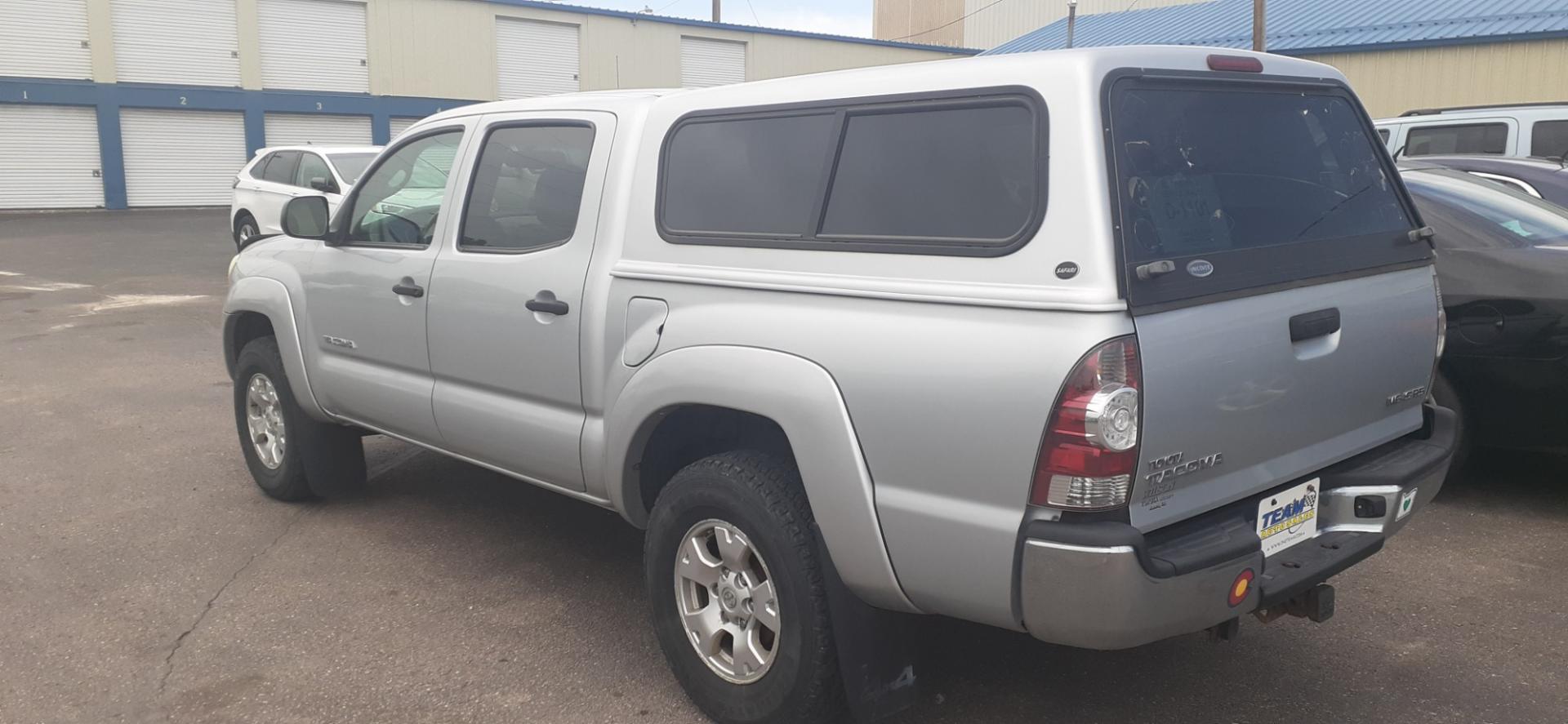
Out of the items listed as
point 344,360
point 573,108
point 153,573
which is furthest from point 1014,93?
point 153,573

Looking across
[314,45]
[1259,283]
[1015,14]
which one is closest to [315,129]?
Result: [314,45]

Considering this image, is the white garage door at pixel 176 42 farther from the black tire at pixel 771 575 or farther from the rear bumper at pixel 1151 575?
the rear bumper at pixel 1151 575

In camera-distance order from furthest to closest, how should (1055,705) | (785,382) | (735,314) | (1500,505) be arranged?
(1500,505) < (1055,705) < (735,314) < (785,382)

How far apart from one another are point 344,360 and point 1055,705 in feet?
10.5

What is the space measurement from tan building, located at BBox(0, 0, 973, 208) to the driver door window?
27740 millimetres

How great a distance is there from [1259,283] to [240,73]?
106ft

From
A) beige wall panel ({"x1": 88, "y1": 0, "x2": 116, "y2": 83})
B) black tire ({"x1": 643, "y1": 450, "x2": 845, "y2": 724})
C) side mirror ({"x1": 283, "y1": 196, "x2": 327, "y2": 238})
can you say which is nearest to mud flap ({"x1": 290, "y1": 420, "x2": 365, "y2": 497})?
side mirror ({"x1": 283, "y1": 196, "x2": 327, "y2": 238})

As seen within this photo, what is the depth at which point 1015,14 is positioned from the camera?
40531mm

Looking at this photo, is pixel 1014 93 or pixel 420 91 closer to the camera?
pixel 1014 93

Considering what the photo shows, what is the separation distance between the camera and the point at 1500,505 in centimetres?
A: 553

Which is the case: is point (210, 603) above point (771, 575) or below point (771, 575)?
below

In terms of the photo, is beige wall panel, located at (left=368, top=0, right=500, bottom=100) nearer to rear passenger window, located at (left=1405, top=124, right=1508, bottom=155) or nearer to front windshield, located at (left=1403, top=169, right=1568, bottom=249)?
rear passenger window, located at (left=1405, top=124, right=1508, bottom=155)

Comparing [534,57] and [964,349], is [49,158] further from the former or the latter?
[964,349]

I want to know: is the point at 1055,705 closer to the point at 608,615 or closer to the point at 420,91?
the point at 608,615
